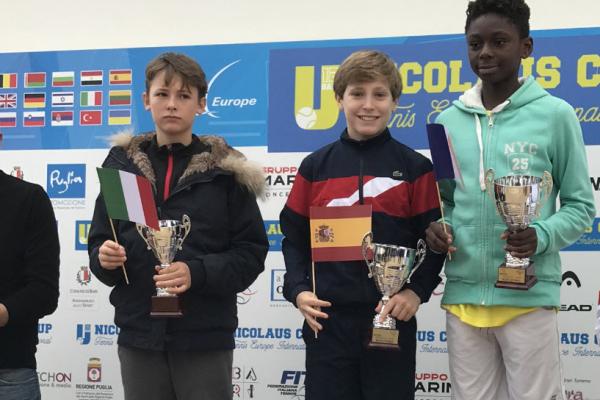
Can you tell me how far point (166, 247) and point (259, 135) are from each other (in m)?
1.40

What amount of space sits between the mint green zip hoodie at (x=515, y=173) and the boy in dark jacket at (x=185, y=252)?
64 centimetres

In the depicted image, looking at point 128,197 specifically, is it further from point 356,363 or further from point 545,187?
point 545,187

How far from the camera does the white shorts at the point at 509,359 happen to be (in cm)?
203

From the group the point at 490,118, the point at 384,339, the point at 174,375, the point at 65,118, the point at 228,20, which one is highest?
the point at 228,20

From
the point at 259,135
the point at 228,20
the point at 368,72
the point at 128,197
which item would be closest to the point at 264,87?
the point at 259,135

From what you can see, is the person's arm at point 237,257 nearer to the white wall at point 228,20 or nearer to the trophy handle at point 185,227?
the trophy handle at point 185,227

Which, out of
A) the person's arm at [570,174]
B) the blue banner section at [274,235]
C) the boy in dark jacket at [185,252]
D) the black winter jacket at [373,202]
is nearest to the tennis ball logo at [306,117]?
the blue banner section at [274,235]

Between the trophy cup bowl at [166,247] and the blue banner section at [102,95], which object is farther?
the blue banner section at [102,95]

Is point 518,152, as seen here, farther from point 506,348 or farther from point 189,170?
point 189,170

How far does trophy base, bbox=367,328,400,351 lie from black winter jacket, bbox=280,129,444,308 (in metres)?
0.14

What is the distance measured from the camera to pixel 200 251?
7.61 ft

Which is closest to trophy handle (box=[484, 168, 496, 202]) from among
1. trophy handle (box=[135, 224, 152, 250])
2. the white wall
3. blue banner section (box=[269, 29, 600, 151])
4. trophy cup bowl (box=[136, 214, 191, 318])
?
trophy cup bowl (box=[136, 214, 191, 318])

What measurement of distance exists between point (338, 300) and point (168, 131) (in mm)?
765

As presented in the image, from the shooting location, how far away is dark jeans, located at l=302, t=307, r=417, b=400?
2.13 meters
